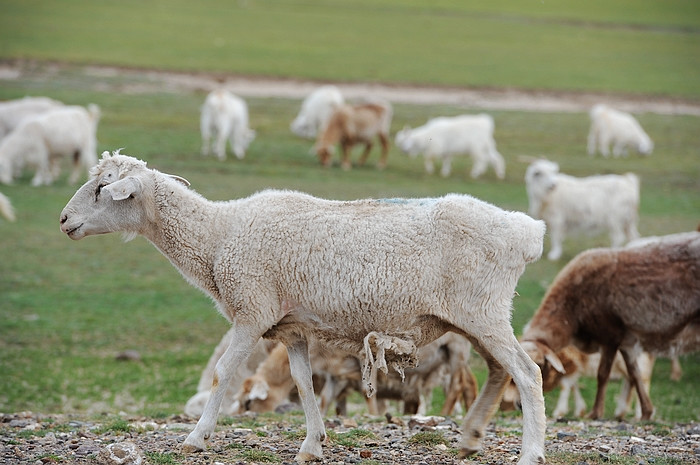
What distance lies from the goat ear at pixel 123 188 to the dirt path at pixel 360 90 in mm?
29507

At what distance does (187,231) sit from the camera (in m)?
7.40

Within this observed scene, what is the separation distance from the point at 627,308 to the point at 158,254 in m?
10.2

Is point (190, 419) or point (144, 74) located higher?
point (144, 74)

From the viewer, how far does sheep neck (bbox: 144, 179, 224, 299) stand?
7.34 meters

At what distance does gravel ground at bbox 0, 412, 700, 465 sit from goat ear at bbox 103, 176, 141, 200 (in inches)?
73.2

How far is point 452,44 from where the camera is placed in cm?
5625

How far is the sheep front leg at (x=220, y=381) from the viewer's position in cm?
701

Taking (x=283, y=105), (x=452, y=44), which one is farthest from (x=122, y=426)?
(x=452, y=44)

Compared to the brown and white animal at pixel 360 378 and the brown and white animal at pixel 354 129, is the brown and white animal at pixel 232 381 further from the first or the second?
the brown and white animal at pixel 354 129

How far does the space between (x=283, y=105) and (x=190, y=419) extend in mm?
26920

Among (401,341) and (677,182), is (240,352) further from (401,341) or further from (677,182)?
(677,182)

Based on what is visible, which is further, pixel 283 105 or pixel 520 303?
pixel 283 105

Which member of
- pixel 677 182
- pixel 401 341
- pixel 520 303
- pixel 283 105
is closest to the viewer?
pixel 401 341

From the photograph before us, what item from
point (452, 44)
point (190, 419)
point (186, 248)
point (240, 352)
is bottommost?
point (190, 419)
